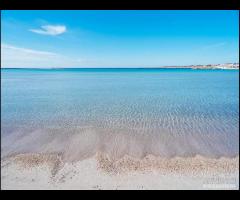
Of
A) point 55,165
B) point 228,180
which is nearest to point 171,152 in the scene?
point 228,180

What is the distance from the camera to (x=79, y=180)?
14.5 ft

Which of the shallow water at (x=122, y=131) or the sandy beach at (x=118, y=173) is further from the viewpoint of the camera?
the shallow water at (x=122, y=131)

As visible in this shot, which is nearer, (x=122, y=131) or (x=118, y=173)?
(x=118, y=173)

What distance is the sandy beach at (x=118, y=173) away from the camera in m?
4.26

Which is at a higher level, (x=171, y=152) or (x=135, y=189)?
(x=171, y=152)

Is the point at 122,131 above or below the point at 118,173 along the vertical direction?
above

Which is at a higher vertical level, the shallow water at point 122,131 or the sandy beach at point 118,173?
the shallow water at point 122,131

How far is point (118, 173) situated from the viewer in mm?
4699

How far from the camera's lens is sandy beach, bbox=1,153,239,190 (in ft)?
14.0

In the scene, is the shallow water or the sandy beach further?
the shallow water

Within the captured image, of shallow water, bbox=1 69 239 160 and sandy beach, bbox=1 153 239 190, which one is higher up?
shallow water, bbox=1 69 239 160
